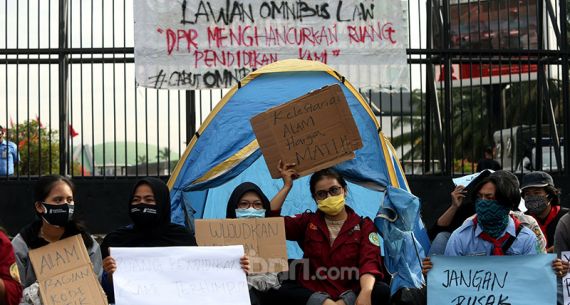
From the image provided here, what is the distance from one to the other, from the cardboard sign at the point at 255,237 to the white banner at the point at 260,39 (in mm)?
3637

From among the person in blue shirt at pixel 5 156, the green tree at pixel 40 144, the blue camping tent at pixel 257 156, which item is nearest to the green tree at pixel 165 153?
the green tree at pixel 40 144

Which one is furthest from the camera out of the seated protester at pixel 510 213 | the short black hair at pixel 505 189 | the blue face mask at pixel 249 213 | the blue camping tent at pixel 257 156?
the blue camping tent at pixel 257 156

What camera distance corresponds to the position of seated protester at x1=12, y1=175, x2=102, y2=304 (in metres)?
6.00

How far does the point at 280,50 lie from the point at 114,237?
414 centimetres

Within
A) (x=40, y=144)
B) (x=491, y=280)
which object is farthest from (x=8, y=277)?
(x=40, y=144)

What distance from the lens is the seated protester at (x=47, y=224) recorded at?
236 inches

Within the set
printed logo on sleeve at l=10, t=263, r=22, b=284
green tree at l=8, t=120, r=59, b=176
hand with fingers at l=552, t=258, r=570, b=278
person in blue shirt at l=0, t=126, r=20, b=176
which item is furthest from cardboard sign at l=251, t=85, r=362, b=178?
person in blue shirt at l=0, t=126, r=20, b=176

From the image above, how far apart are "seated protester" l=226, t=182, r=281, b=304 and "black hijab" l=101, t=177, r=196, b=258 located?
0.52 meters

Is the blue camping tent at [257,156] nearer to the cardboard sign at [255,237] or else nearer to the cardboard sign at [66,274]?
the cardboard sign at [255,237]

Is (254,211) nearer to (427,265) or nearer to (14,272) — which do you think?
(427,265)

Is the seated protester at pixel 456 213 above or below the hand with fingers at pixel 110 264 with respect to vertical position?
above

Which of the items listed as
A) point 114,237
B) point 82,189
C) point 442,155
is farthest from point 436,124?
point 114,237

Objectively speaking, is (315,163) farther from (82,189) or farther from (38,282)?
(82,189)

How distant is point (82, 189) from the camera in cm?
1030
